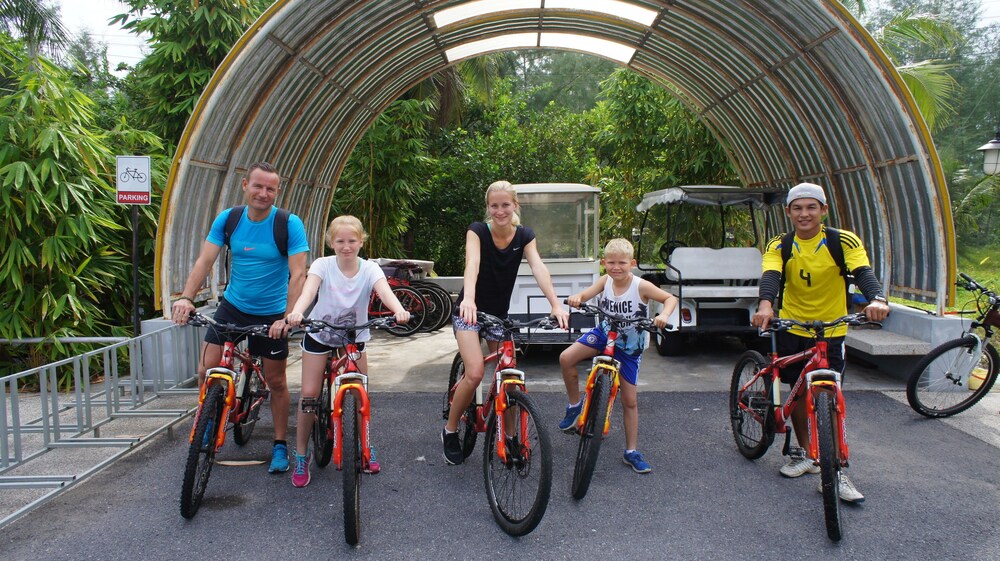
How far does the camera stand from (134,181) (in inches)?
275

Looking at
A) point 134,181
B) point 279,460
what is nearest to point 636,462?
point 279,460

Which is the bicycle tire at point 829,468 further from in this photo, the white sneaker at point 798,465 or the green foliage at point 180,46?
the green foliage at point 180,46

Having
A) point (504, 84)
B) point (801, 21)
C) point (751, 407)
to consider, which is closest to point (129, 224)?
point (751, 407)

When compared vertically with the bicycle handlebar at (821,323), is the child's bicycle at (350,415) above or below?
below

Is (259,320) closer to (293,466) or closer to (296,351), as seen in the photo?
(293,466)

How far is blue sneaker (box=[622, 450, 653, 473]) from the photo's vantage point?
15.3 ft

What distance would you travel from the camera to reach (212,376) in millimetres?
3920

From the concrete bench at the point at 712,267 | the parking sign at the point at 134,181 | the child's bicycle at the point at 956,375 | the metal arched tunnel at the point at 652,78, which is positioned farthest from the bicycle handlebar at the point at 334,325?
the concrete bench at the point at 712,267

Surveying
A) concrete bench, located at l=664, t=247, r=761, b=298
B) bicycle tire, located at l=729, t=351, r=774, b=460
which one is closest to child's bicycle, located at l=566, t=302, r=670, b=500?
bicycle tire, located at l=729, t=351, r=774, b=460

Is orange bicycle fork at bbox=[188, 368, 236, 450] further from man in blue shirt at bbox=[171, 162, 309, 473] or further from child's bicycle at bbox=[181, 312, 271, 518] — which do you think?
man in blue shirt at bbox=[171, 162, 309, 473]

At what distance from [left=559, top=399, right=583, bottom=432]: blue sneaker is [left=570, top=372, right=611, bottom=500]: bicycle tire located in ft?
3.02

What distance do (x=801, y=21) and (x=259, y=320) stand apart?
6.58 m

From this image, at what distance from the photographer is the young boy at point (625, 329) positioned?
4.53 metres

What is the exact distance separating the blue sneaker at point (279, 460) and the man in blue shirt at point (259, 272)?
0.8 inches
